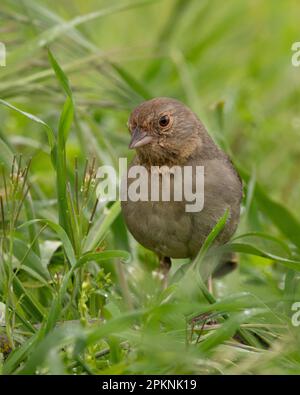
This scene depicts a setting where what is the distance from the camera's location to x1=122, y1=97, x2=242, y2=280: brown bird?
4262 mm

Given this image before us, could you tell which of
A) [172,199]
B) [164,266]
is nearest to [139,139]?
[172,199]

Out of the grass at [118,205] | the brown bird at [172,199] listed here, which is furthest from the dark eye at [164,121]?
the grass at [118,205]

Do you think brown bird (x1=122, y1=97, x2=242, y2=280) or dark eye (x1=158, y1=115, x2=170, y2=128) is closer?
brown bird (x1=122, y1=97, x2=242, y2=280)

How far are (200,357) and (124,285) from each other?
1.18 m

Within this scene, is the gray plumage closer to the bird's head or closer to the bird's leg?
the bird's head

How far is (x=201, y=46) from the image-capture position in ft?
24.9

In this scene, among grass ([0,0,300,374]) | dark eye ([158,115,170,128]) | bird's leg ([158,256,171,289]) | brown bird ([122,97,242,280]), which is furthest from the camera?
bird's leg ([158,256,171,289])

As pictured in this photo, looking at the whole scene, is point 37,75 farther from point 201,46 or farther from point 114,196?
point 201,46

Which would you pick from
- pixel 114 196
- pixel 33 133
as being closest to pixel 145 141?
pixel 114 196

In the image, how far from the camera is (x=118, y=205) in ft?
14.6

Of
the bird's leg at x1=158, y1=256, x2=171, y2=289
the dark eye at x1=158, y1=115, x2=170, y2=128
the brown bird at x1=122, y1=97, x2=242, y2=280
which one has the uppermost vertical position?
the dark eye at x1=158, y1=115, x2=170, y2=128

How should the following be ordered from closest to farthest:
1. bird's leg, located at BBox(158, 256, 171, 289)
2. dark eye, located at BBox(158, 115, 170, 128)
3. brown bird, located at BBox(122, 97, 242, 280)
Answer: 1. brown bird, located at BBox(122, 97, 242, 280)
2. dark eye, located at BBox(158, 115, 170, 128)
3. bird's leg, located at BBox(158, 256, 171, 289)

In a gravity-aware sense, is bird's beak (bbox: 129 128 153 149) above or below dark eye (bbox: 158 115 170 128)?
below

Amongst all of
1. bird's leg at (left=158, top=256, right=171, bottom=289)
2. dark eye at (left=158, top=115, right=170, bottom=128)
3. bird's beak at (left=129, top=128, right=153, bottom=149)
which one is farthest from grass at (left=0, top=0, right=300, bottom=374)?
dark eye at (left=158, top=115, right=170, bottom=128)
